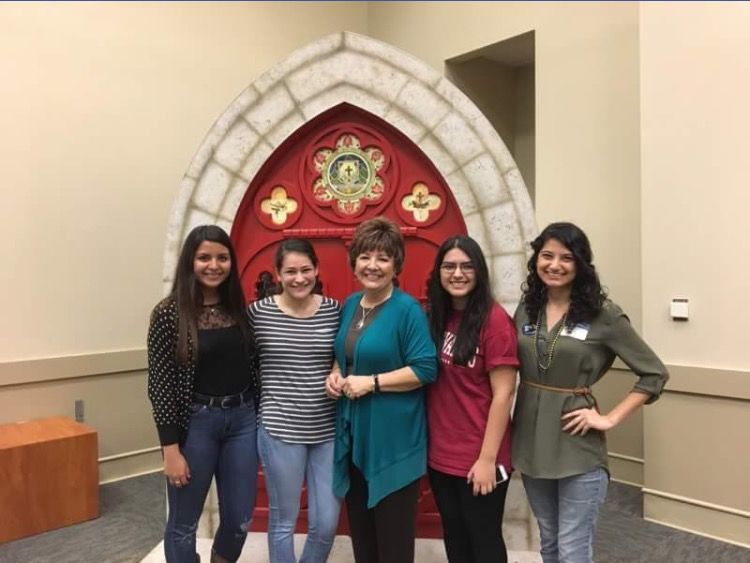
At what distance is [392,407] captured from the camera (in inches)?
67.9

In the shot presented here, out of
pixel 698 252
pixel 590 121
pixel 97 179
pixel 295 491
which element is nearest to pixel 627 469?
pixel 698 252

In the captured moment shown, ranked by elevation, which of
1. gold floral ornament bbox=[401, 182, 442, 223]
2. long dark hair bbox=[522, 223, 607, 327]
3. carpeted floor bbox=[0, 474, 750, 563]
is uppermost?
gold floral ornament bbox=[401, 182, 442, 223]

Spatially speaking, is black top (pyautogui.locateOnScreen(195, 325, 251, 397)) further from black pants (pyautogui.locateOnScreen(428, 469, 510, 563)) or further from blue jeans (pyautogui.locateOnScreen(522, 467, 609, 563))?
blue jeans (pyautogui.locateOnScreen(522, 467, 609, 563))

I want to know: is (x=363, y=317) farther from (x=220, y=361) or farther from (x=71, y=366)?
(x=71, y=366)

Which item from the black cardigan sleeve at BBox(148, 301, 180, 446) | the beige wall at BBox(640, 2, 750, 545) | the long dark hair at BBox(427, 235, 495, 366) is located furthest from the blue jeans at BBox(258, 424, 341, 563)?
the beige wall at BBox(640, 2, 750, 545)

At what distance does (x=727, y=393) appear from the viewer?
9.26ft

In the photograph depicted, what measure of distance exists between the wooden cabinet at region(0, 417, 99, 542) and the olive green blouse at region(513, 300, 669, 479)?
2.46 m

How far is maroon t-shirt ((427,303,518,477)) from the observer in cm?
167

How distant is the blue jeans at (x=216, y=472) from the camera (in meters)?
1.85

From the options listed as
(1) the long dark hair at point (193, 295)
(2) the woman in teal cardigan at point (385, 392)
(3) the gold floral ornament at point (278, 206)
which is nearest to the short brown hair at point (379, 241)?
(2) the woman in teal cardigan at point (385, 392)

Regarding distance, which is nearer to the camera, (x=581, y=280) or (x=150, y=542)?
(x=581, y=280)

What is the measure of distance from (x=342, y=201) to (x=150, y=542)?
1.90 meters

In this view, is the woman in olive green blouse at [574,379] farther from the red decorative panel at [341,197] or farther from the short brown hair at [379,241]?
the red decorative panel at [341,197]

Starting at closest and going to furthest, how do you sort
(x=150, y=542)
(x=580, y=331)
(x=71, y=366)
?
(x=580, y=331), (x=150, y=542), (x=71, y=366)
